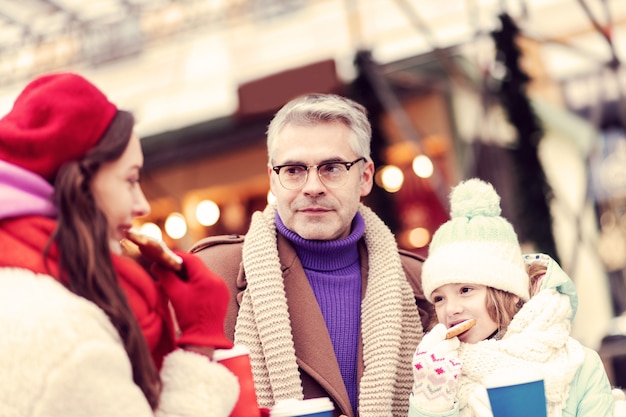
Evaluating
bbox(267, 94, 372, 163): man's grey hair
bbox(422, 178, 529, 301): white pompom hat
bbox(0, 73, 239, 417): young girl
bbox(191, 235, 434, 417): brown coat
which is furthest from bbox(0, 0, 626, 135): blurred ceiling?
bbox(0, 73, 239, 417): young girl

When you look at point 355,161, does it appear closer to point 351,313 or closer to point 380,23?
point 351,313

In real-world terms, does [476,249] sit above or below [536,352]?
above

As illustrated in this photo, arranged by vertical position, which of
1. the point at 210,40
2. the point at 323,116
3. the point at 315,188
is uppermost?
the point at 210,40

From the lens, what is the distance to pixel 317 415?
1.75 meters

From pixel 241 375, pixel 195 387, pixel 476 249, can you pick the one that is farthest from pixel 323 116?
pixel 195 387

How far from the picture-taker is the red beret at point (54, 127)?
1530mm

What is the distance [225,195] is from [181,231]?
89cm

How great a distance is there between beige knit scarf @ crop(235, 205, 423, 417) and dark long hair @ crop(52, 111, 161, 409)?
96 cm

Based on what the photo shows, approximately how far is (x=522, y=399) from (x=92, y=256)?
3.60 feet

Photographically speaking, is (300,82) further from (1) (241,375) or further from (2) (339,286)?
(1) (241,375)

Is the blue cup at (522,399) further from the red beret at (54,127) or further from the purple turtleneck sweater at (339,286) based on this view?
the red beret at (54,127)

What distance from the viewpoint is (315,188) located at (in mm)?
2637

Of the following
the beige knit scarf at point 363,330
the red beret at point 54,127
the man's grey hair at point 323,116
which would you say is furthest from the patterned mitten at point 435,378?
the red beret at point 54,127

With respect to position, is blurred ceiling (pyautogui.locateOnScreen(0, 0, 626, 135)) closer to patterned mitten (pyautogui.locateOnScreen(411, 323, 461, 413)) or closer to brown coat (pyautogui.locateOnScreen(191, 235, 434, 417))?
brown coat (pyautogui.locateOnScreen(191, 235, 434, 417))
